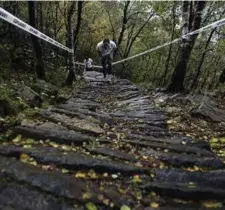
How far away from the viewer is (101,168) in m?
4.10

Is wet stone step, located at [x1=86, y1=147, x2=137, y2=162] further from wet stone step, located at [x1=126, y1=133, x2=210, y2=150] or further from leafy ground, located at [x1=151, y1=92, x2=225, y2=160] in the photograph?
leafy ground, located at [x1=151, y1=92, x2=225, y2=160]

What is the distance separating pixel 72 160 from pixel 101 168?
0.37 m

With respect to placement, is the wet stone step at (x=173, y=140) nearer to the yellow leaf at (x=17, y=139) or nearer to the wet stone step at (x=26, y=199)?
the yellow leaf at (x=17, y=139)

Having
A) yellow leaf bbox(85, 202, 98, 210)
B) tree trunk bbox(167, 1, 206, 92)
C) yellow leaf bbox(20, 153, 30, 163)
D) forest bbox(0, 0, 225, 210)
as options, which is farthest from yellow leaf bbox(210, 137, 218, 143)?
tree trunk bbox(167, 1, 206, 92)

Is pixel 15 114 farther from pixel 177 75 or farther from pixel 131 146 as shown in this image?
pixel 177 75

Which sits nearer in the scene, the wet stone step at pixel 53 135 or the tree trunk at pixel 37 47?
the wet stone step at pixel 53 135

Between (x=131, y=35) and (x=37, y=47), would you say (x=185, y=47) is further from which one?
(x=131, y=35)

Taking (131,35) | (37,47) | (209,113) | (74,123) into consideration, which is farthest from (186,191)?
(131,35)

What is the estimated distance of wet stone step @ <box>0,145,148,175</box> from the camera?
4.09 meters

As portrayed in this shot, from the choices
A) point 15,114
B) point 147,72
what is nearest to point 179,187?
point 15,114

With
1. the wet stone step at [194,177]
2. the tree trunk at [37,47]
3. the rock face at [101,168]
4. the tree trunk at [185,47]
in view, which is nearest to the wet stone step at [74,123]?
the rock face at [101,168]

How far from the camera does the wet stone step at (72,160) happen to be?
409cm

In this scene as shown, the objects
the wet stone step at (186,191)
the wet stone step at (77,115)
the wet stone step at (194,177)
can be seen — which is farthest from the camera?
the wet stone step at (77,115)

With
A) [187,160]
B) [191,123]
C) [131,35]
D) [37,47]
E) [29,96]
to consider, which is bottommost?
[131,35]
